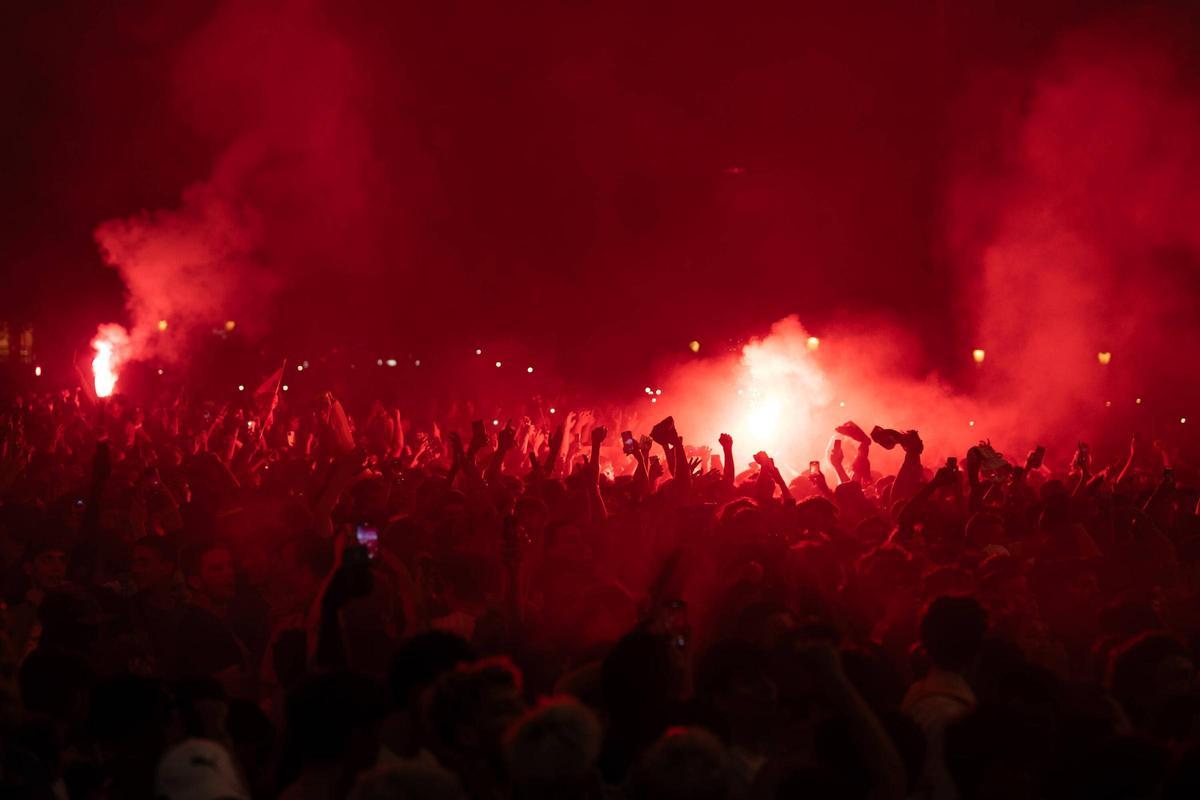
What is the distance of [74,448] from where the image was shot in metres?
13.4

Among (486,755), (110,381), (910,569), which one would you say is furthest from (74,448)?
(486,755)

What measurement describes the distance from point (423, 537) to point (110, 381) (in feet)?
48.4

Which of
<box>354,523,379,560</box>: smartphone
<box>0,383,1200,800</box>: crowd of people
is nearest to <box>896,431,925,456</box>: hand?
<box>0,383,1200,800</box>: crowd of people

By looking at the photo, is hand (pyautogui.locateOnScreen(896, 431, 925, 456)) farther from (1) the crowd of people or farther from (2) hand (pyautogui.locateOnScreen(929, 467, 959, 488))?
(2) hand (pyautogui.locateOnScreen(929, 467, 959, 488))

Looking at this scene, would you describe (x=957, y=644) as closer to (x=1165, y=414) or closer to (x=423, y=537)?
(x=423, y=537)

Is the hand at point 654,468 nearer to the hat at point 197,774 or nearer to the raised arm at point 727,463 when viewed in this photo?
the raised arm at point 727,463

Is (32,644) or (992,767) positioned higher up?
(32,644)

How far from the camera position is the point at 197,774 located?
135 inches

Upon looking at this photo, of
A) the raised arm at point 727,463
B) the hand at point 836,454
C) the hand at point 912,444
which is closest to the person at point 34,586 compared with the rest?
the raised arm at point 727,463

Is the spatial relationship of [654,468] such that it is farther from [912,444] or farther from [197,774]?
[197,774]

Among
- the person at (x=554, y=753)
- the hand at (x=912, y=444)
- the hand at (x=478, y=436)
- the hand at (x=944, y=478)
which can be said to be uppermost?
the hand at (x=478, y=436)

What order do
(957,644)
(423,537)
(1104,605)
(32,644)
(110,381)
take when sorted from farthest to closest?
1. (110,381)
2. (423,537)
3. (1104,605)
4. (32,644)
5. (957,644)

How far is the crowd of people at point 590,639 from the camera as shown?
3607mm

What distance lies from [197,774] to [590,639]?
212 cm
